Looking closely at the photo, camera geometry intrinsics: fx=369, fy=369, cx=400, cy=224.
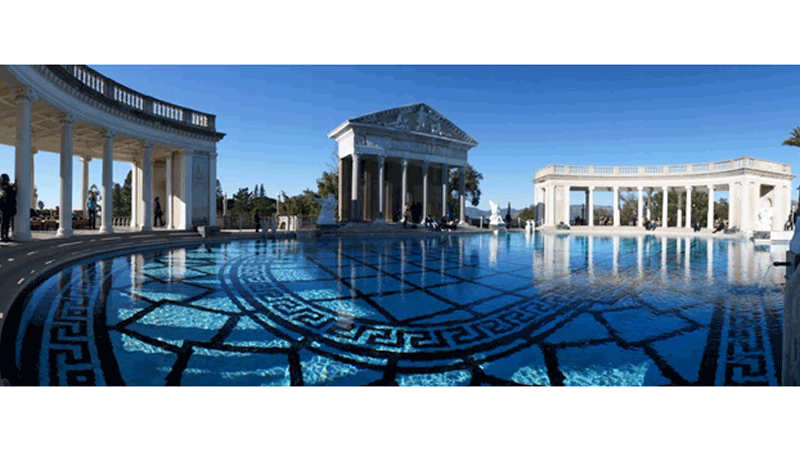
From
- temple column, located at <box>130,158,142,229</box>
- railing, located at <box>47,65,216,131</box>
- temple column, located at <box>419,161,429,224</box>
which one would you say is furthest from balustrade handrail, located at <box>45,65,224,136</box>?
temple column, located at <box>419,161,429,224</box>

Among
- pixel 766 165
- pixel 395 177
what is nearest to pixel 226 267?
pixel 395 177

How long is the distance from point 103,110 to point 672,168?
42528 millimetres

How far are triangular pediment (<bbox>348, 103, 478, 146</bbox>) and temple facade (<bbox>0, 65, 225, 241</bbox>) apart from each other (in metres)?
11.0

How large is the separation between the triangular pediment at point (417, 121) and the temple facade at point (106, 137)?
11.0 metres

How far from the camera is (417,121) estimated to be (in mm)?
29359

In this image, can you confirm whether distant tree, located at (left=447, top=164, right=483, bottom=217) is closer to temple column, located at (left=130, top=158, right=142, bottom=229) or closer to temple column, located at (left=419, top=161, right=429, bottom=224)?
temple column, located at (left=419, top=161, right=429, bottom=224)

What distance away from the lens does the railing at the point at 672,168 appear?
30.8 m

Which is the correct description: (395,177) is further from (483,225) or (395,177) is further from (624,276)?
(624,276)

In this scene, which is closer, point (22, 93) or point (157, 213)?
point (22, 93)

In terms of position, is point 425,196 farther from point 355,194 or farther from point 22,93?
point 22,93

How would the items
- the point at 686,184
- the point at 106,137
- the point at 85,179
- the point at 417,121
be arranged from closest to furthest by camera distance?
the point at 106,137 < the point at 85,179 < the point at 417,121 < the point at 686,184

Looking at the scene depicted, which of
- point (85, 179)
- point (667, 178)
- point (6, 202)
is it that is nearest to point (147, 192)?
point (85, 179)

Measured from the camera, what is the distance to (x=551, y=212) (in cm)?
3734

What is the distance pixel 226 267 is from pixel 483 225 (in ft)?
91.1
